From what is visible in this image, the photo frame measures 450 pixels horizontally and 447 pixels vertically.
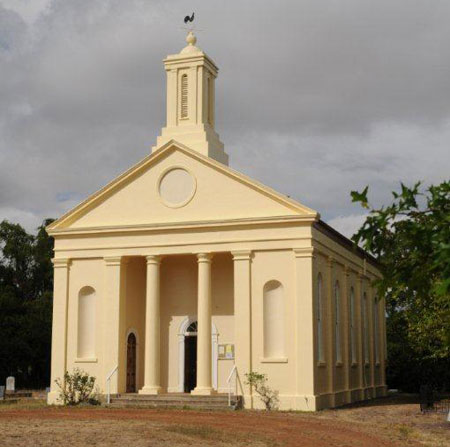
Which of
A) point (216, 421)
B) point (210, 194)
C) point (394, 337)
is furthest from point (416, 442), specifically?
point (394, 337)

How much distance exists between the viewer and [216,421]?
24.6m

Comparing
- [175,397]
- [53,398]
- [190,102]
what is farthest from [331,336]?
[190,102]

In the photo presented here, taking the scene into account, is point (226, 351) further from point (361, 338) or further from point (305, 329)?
point (361, 338)

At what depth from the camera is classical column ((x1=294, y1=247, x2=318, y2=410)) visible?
30.7 meters

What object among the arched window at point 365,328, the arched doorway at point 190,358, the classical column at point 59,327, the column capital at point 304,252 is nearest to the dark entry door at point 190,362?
the arched doorway at point 190,358

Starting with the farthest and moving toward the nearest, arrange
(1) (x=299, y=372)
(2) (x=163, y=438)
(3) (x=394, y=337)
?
(3) (x=394, y=337)
(1) (x=299, y=372)
(2) (x=163, y=438)

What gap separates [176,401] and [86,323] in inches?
229

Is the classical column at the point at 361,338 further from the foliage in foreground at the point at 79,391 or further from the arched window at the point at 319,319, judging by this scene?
the foliage in foreground at the point at 79,391

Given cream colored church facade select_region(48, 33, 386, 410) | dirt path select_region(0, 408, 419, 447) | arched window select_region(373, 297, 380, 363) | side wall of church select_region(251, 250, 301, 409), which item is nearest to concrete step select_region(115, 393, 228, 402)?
cream colored church facade select_region(48, 33, 386, 410)

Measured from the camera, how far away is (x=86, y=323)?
114ft

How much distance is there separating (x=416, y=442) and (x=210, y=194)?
15434 millimetres

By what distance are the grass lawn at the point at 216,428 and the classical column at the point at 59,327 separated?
3.29 metres

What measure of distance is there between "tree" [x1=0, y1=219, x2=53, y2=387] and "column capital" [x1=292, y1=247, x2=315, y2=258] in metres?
28.0

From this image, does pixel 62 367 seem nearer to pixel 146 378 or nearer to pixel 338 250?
pixel 146 378
